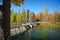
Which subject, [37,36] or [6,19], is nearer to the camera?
[6,19]

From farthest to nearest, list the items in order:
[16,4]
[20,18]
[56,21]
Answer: [56,21] → [20,18] → [16,4]

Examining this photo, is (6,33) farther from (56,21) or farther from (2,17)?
(56,21)

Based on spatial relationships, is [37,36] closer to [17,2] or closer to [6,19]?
[6,19]

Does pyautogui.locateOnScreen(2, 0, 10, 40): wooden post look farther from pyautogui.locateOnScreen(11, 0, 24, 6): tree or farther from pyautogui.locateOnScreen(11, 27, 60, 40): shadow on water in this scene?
pyautogui.locateOnScreen(11, 27, 60, 40): shadow on water

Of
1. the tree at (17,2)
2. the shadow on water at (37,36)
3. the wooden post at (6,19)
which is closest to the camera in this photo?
the tree at (17,2)

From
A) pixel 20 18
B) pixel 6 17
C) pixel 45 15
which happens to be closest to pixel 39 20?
pixel 45 15

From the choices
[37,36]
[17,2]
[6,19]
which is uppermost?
[17,2]

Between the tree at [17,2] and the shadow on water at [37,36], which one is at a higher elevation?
the tree at [17,2]

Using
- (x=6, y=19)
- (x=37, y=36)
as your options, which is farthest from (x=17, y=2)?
(x=37, y=36)

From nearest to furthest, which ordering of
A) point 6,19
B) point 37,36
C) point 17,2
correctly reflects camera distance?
1. point 17,2
2. point 6,19
3. point 37,36

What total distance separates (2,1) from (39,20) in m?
59.0

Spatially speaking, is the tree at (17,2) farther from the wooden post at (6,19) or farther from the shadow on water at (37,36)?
the shadow on water at (37,36)

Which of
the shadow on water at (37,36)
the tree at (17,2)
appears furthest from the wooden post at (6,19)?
the shadow on water at (37,36)

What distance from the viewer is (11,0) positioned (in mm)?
5211
